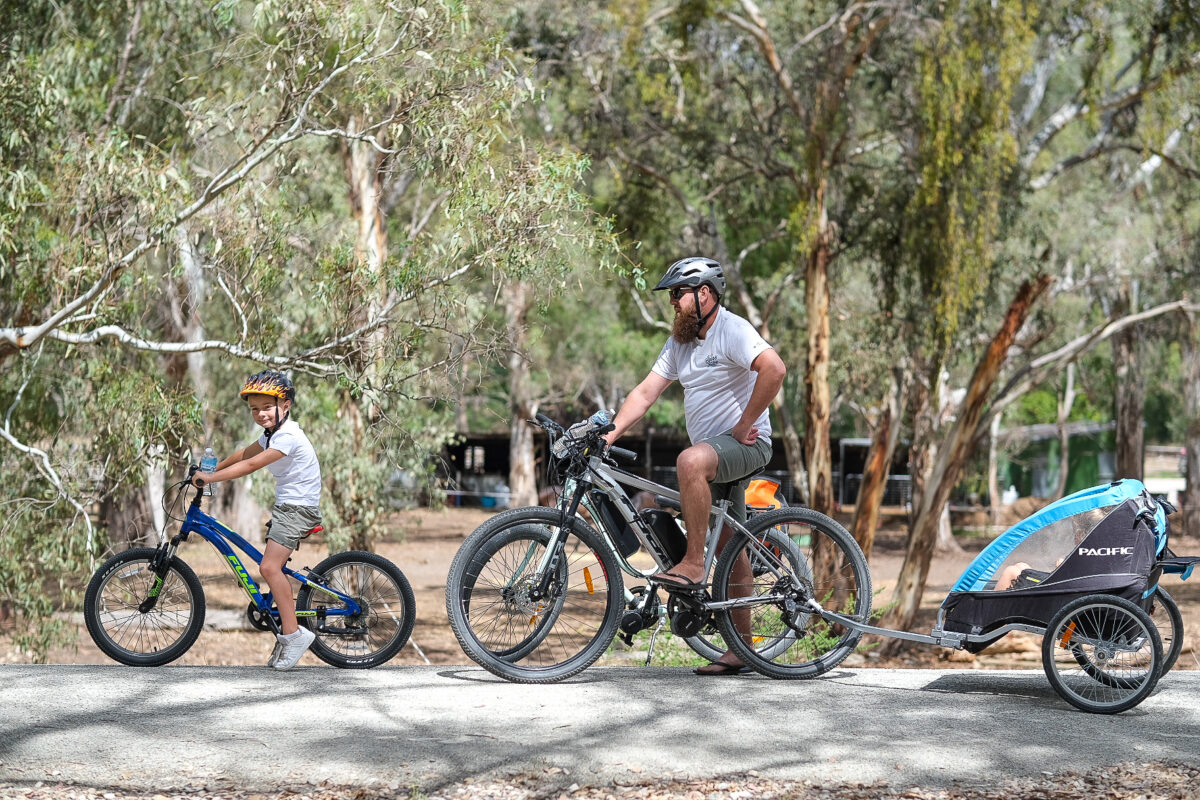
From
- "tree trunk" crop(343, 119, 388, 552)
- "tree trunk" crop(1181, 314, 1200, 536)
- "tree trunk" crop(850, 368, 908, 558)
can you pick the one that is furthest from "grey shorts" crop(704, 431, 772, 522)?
"tree trunk" crop(1181, 314, 1200, 536)

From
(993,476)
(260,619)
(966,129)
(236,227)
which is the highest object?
(966,129)

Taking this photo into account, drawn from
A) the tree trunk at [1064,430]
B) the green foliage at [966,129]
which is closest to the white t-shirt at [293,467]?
the green foliage at [966,129]

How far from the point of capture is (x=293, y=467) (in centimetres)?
603

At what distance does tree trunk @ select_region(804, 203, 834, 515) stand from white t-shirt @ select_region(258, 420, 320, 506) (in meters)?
10.3

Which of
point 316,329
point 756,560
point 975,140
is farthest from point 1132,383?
point 756,560

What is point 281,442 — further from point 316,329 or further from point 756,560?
point 316,329

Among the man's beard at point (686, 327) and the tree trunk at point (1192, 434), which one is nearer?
the man's beard at point (686, 327)

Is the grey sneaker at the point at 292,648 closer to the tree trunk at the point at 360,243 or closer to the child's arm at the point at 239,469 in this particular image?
the child's arm at the point at 239,469

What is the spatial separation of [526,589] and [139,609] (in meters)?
2.10

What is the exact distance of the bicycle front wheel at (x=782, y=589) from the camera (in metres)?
5.71

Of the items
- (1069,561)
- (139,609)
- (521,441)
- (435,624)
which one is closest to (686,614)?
(1069,561)

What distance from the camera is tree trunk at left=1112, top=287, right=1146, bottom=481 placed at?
30234 mm

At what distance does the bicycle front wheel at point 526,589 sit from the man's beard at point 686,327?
0.92 meters

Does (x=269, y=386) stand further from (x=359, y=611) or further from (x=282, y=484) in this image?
(x=359, y=611)
